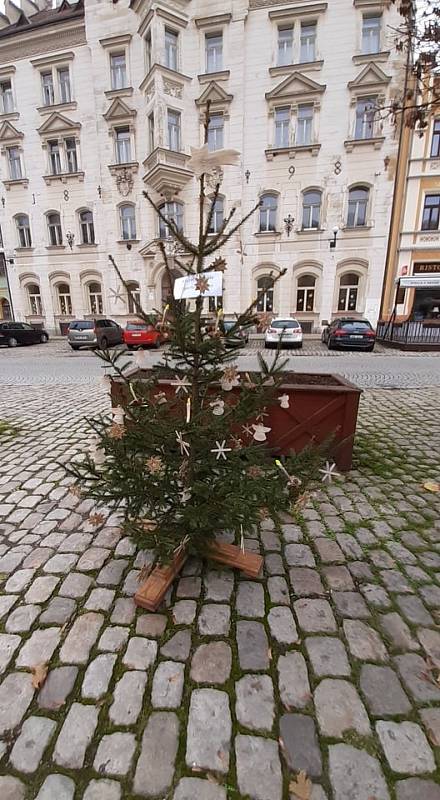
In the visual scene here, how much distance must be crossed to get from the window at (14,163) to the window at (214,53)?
12290mm

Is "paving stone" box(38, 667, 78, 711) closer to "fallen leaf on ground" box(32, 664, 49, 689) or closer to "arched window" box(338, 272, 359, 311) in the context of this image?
"fallen leaf on ground" box(32, 664, 49, 689)

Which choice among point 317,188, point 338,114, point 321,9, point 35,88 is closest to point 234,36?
point 321,9

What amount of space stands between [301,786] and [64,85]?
2810cm

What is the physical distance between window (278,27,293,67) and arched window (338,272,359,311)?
10.5 meters

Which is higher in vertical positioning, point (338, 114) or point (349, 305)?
point (338, 114)

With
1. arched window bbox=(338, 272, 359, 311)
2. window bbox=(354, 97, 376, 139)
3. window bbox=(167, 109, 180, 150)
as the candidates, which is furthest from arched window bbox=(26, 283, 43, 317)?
window bbox=(354, 97, 376, 139)

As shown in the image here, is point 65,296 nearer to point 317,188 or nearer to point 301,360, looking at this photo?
point 317,188

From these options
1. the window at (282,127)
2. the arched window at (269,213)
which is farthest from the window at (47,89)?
the arched window at (269,213)

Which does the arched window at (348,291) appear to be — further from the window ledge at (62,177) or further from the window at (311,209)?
the window ledge at (62,177)

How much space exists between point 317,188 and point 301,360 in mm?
11699

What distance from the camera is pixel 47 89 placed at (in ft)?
66.8

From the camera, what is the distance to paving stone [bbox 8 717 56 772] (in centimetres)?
138

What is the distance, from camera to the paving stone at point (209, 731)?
4.50 ft

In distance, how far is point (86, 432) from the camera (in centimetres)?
493
